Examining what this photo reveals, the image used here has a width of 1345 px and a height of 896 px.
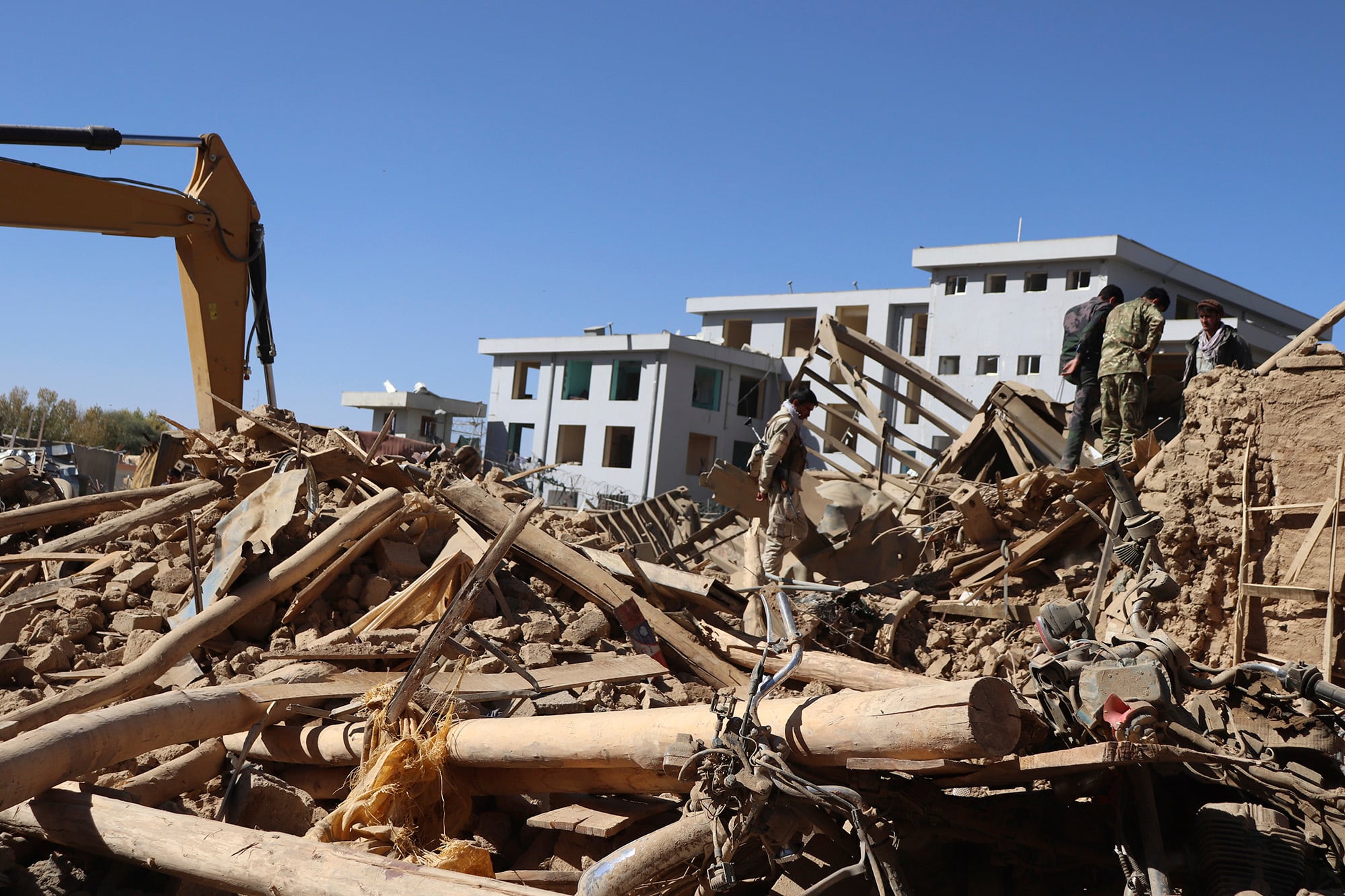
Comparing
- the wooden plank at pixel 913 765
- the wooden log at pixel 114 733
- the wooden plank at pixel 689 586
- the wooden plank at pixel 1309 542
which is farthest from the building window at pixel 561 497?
the wooden plank at pixel 913 765

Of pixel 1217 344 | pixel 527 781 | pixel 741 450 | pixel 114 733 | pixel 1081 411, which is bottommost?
pixel 527 781

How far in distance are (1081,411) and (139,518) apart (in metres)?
7.67

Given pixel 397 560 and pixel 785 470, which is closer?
pixel 397 560

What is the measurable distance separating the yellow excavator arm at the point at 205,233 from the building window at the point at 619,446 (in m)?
23.7

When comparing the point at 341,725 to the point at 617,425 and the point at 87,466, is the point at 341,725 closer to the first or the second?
the point at 87,466

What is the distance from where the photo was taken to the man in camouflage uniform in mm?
8195

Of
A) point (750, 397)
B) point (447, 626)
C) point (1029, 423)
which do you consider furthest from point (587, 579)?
point (750, 397)

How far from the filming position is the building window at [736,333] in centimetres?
3675

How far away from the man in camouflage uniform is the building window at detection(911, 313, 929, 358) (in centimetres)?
2390

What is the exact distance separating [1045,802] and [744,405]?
100 ft

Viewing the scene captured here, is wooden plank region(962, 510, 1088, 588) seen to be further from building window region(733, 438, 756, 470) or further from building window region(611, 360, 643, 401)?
building window region(733, 438, 756, 470)

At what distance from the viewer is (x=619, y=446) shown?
33.8 m

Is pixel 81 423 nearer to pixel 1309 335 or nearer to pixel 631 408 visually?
pixel 631 408

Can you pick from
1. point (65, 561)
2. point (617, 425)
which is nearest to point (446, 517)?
point (65, 561)
